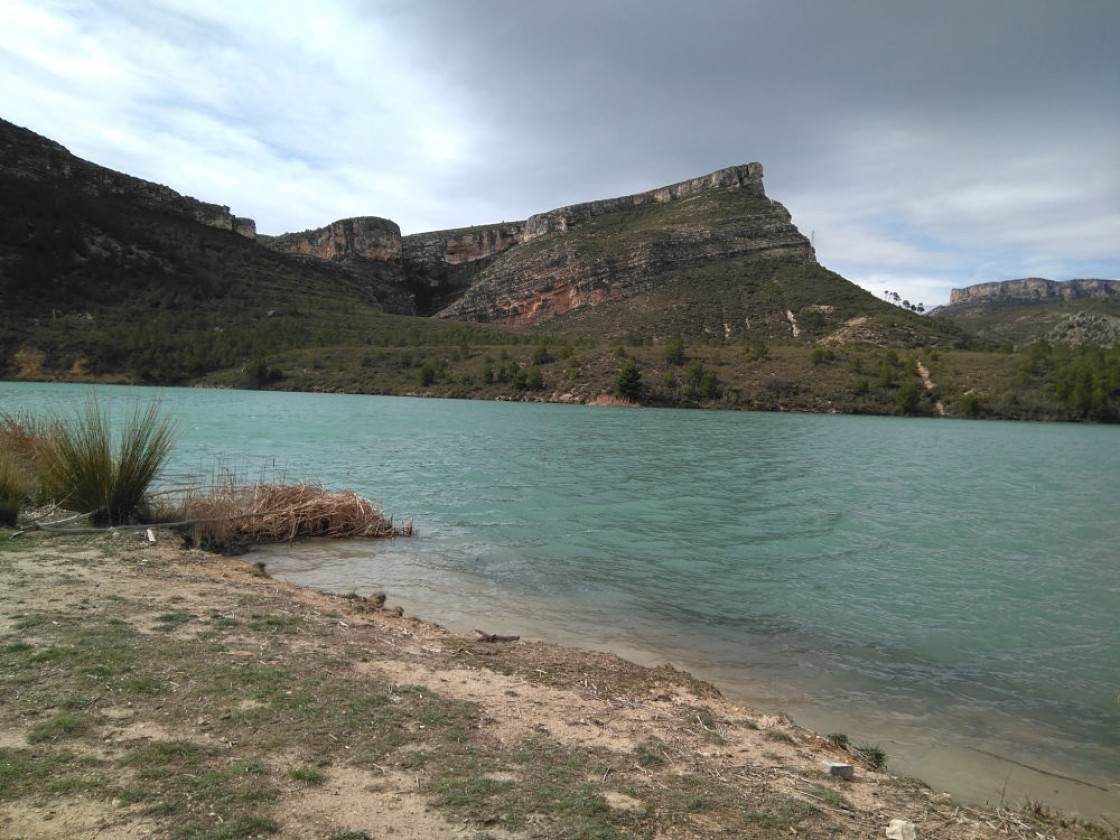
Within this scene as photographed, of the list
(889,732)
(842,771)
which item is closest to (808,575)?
(889,732)

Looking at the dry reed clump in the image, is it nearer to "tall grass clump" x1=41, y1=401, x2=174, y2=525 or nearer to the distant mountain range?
"tall grass clump" x1=41, y1=401, x2=174, y2=525

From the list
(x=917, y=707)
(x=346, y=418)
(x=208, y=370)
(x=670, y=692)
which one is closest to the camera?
(x=670, y=692)

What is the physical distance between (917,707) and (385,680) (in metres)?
4.97

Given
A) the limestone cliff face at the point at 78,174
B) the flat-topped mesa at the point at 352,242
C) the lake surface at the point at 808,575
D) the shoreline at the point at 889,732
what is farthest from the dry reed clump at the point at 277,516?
the flat-topped mesa at the point at 352,242

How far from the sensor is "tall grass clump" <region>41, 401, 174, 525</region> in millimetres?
9883

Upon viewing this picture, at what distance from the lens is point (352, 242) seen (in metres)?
147

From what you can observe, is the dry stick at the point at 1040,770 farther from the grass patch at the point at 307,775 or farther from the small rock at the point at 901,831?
the grass patch at the point at 307,775

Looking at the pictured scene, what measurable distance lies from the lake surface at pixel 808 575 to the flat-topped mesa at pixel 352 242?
126 metres

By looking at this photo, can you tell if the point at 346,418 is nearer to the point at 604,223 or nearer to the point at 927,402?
the point at 927,402

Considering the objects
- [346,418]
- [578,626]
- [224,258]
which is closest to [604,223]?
[224,258]

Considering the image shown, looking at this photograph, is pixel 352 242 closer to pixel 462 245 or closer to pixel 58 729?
pixel 462 245

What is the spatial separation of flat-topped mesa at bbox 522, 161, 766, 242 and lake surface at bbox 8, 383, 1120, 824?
96.8 meters

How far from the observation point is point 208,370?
232ft

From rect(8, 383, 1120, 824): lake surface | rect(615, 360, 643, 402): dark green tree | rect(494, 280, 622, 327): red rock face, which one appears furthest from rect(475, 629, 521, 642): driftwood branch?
rect(494, 280, 622, 327): red rock face
